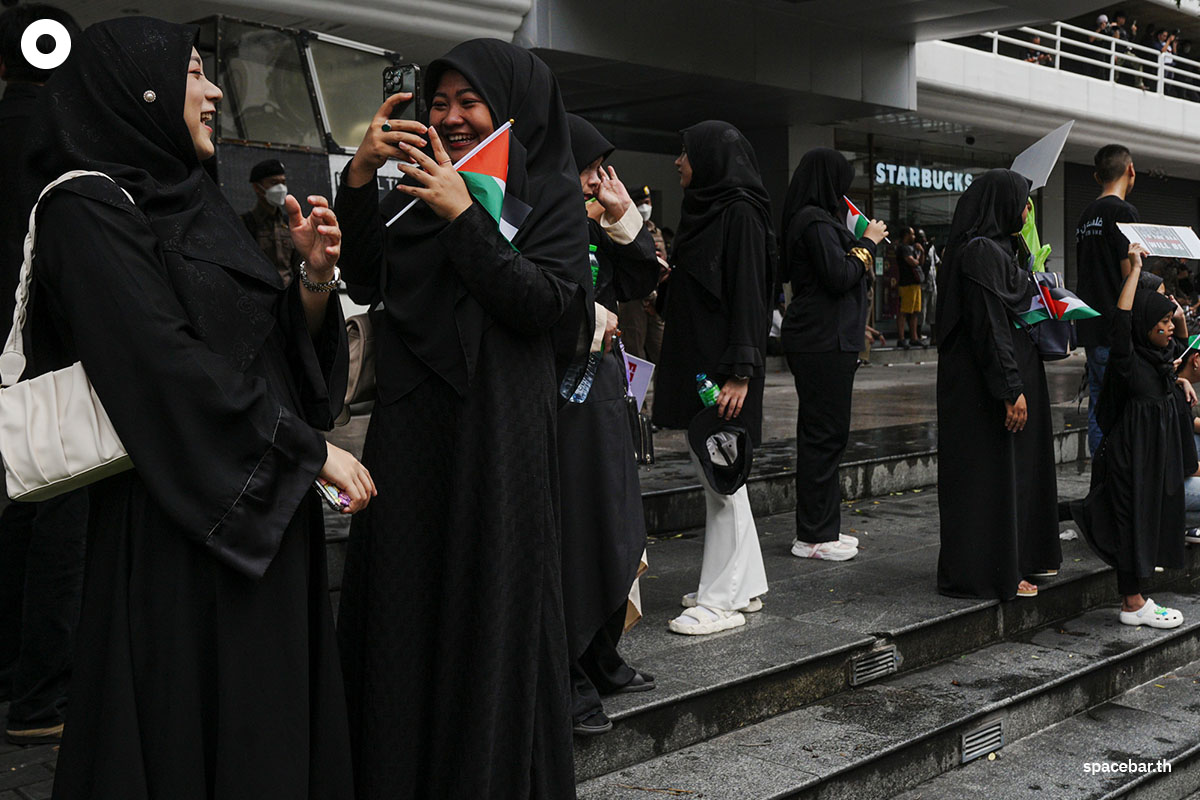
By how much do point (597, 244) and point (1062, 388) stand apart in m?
10.7

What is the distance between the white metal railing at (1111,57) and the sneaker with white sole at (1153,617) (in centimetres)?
1444

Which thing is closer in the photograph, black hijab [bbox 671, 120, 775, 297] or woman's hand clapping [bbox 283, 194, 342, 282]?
woman's hand clapping [bbox 283, 194, 342, 282]

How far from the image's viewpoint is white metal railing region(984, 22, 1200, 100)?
18953 millimetres

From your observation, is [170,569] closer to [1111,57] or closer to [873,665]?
[873,665]

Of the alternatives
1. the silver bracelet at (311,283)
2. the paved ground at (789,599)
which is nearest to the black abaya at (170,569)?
the silver bracelet at (311,283)

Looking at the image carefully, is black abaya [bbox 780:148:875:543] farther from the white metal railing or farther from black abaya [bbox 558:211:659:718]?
the white metal railing

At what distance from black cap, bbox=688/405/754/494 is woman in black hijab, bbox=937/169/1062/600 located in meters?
1.18

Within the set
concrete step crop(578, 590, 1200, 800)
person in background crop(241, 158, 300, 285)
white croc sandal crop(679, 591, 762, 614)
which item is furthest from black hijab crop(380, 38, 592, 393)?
person in background crop(241, 158, 300, 285)

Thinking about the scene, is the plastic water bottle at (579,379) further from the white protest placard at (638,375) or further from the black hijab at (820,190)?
the black hijab at (820,190)

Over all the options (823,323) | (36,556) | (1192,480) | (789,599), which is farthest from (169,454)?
(1192,480)

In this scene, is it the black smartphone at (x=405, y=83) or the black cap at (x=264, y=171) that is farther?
the black smartphone at (x=405, y=83)

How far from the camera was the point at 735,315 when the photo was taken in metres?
4.55

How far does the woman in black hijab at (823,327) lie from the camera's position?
5738mm

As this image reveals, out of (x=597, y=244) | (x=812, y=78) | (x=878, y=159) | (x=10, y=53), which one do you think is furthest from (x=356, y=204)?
(x=878, y=159)
